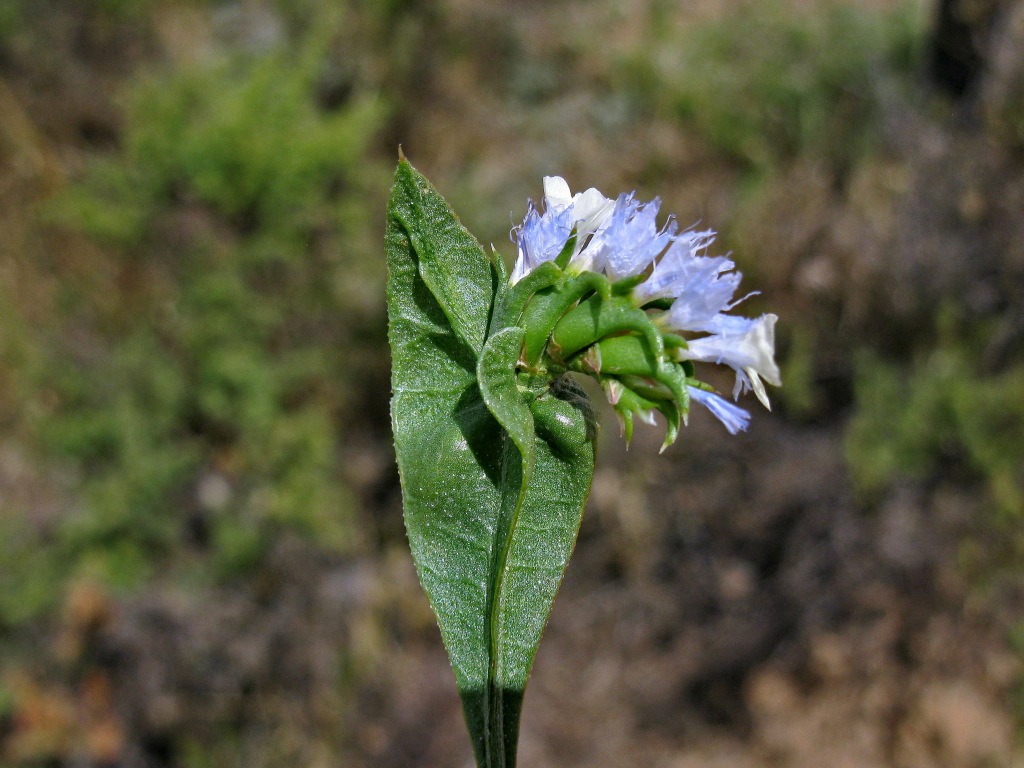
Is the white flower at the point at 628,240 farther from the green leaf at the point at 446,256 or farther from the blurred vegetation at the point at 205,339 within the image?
the blurred vegetation at the point at 205,339

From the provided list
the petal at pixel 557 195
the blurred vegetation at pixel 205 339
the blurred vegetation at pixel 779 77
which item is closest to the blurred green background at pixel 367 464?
the blurred vegetation at pixel 205 339

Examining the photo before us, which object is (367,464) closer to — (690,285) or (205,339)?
(205,339)

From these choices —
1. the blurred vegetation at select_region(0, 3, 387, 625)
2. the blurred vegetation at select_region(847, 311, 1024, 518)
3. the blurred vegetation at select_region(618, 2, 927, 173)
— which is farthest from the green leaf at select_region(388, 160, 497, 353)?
the blurred vegetation at select_region(618, 2, 927, 173)

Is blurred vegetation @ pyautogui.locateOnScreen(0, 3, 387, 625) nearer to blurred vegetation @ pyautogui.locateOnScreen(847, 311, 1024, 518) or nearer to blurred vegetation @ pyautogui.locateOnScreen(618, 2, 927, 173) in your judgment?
blurred vegetation @ pyautogui.locateOnScreen(618, 2, 927, 173)

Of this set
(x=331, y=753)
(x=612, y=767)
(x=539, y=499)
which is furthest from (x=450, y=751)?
(x=539, y=499)

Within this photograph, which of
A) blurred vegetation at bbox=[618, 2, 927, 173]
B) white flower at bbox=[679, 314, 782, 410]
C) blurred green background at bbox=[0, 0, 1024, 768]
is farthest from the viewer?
blurred vegetation at bbox=[618, 2, 927, 173]

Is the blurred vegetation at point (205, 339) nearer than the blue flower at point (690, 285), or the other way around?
the blue flower at point (690, 285)

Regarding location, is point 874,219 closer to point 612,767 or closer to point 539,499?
point 612,767

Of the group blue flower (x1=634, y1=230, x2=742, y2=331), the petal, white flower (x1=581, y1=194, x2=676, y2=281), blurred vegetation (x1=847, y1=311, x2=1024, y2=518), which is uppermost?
blurred vegetation (x1=847, y1=311, x2=1024, y2=518)
